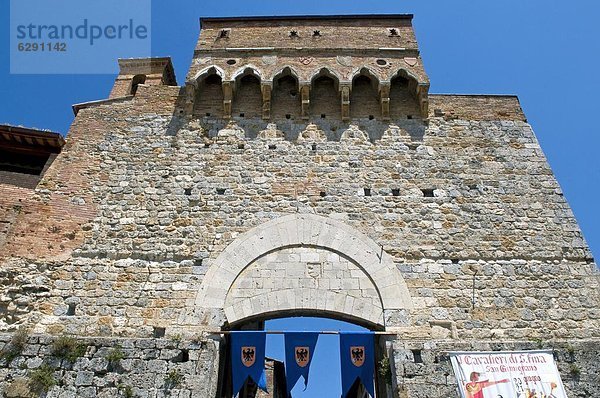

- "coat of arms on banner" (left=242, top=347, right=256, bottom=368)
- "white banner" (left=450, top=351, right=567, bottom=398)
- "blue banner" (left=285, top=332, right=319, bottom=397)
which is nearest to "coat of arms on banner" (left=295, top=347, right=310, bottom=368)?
"blue banner" (left=285, top=332, right=319, bottom=397)

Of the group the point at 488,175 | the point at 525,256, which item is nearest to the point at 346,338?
the point at 525,256

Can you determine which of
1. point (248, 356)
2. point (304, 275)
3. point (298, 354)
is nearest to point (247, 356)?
point (248, 356)

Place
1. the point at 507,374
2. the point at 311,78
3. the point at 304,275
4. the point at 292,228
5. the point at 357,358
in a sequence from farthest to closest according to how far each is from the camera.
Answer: the point at 311,78 → the point at 292,228 → the point at 304,275 → the point at 357,358 → the point at 507,374

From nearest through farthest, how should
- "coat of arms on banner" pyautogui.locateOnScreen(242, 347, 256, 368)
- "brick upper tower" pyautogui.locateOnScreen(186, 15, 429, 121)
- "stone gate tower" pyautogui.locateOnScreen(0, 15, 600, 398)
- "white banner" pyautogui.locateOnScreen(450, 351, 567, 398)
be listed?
"white banner" pyautogui.locateOnScreen(450, 351, 567, 398) < "stone gate tower" pyautogui.locateOnScreen(0, 15, 600, 398) < "coat of arms on banner" pyautogui.locateOnScreen(242, 347, 256, 368) < "brick upper tower" pyautogui.locateOnScreen(186, 15, 429, 121)

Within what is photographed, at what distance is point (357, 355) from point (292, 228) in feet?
8.16

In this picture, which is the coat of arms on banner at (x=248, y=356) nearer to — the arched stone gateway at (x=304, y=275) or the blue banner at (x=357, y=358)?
the arched stone gateway at (x=304, y=275)

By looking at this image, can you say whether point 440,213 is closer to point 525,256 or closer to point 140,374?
point 525,256

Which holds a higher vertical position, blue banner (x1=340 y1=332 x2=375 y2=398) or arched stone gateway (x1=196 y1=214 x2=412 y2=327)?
arched stone gateway (x1=196 y1=214 x2=412 y2=327)

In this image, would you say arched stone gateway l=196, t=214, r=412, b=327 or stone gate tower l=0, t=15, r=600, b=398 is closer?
stone gate tower l=0, t=15, r=600, b=398

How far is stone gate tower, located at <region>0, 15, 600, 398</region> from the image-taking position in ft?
23.5

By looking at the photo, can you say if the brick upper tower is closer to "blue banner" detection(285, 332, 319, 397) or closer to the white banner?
"blue banner" detection(285, 332, 319, 397)

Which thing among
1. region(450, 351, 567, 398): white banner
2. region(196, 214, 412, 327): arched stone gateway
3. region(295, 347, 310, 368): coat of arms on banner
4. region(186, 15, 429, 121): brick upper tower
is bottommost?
region(450, 351, 567, 398): white banner

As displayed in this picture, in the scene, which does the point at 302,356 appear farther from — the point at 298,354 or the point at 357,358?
the point at 357,358

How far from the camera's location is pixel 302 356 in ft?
24.0
